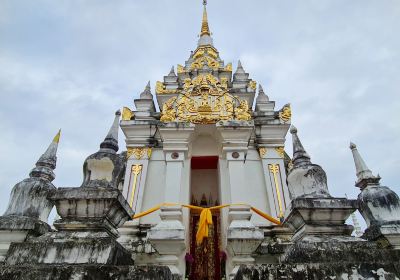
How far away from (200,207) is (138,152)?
3612 millimetres

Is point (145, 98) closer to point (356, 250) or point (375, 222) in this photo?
point (375, 222)

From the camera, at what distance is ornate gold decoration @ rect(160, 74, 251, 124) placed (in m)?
8.05

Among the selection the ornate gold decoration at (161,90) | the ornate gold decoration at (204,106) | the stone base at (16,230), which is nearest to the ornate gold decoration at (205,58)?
the ornate gold decoration at (161,90)

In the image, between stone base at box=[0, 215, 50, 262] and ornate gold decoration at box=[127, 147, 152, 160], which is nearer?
stone base at box=[0, 215, 50, 262]

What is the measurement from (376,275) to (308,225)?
1010 millimetres

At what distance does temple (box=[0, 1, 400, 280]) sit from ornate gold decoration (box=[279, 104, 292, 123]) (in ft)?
0.11

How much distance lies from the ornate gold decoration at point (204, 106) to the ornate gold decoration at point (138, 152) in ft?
4.19

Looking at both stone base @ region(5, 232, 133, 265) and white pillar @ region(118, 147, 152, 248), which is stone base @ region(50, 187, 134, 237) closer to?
stone base @ region(5, 232, 133, 265)

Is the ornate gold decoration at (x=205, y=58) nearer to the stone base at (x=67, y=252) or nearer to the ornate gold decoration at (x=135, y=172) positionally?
the ornate gold decoration at (x=135, y=172)

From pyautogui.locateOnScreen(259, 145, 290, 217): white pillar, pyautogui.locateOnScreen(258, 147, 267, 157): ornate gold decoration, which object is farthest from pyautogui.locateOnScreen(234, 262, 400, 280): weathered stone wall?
pyautogui.locateOnScreen(258, 147, 267, 157): ornate gold decoration

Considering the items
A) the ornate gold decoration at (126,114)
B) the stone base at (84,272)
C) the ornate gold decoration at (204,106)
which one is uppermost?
the ornate gold decoration at (126,114)

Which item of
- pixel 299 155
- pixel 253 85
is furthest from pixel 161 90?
pixel 299 155

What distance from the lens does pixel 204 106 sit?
8258 mm

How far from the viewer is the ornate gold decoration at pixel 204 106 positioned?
26.4 ft
